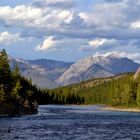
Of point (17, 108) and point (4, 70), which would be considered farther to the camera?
point (4, 70)

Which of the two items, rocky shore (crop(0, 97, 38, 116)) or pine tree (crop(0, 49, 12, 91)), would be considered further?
pine tree (crop(0, 49, 12, 91))

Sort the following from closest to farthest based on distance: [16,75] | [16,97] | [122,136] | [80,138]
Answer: [80,138] → [122,136] → [16,97] → [16,75]

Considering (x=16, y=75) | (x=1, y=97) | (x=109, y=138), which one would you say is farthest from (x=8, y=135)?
(x=16, y=75)

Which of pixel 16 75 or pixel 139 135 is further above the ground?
pixel 16 75

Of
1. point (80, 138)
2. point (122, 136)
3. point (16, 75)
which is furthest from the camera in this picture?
point (16, 75)

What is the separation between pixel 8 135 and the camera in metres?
80.6

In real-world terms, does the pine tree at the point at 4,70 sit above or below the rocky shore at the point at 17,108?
above

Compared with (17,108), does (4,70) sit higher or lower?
higher

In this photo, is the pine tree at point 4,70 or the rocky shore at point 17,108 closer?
the rocky shore at point 17,108

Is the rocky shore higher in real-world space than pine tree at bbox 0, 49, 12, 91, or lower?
lower

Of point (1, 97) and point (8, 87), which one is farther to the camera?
point (8, 87)

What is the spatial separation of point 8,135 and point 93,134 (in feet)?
49.4

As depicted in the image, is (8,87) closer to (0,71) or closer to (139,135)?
(0,71)

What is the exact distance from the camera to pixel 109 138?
7812 cm
